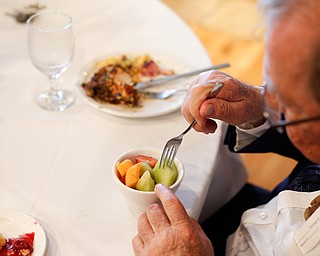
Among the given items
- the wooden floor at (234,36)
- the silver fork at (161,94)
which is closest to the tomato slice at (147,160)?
the silver fork at (161,94)

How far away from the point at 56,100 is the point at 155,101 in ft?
0.85

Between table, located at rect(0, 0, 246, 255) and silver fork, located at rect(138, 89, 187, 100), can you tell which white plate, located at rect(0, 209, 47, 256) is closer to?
table, located at rect(0, 0, 246, 255)

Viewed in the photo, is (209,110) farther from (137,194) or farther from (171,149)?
(137,194)

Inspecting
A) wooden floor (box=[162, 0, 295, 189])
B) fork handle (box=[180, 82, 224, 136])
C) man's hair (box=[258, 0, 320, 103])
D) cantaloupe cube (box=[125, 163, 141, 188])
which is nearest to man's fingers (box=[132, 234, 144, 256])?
cantaloupe cube (box=[125, 163, 141, 188])

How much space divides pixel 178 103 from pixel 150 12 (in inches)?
23.3

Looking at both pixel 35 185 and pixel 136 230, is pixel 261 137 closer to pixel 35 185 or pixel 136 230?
pixel 136 230

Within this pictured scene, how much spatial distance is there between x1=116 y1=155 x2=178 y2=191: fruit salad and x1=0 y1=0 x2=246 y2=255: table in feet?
0.25

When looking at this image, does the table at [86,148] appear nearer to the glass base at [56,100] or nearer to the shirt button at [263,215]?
the glass base at [56,100]

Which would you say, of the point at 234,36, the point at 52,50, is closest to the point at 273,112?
the point at 52,50

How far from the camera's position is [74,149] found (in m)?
1.22

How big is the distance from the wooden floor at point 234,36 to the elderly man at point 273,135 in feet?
3.38

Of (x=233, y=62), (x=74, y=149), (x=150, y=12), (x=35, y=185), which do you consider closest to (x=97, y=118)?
(x=74, y=149)

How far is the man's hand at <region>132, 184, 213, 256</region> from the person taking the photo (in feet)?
3.05

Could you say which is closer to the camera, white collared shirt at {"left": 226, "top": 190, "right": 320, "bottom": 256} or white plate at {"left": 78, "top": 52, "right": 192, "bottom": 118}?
white collared shirt at {"left": 226, "top": 190, "right": 320, "bottom": 256}
